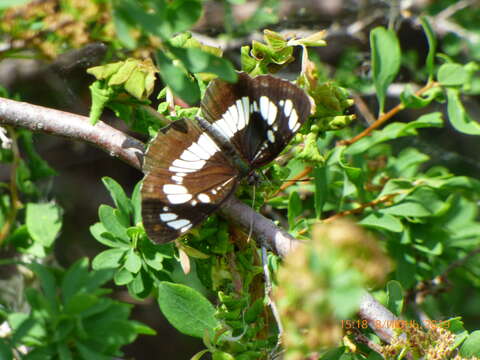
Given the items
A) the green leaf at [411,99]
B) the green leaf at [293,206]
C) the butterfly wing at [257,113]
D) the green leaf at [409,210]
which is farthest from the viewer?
the green leaf at [411,99]

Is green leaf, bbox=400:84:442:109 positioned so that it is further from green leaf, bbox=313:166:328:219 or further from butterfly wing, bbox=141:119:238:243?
butterfly wing, bbox=141:119:238:243

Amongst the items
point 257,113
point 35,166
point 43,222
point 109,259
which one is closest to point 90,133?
point 109,259

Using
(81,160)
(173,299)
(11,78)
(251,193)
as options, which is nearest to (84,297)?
(173,299)

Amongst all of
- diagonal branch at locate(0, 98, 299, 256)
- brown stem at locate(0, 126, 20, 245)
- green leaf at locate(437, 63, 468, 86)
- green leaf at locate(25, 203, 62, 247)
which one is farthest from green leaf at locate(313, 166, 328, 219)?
brown stem at locate(0, 126, 20, 245)

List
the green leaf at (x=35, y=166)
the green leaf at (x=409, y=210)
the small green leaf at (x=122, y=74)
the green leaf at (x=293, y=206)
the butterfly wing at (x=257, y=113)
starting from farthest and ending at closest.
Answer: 1. the green leaf at (x=35, y=166)
2. the green leaf at (x=409, y=210)
3. the green leaf at (x=293, y=206)
4. the butterfly wing at (x=257, y=113)
5. the small green leaf at (x=122, y=74)

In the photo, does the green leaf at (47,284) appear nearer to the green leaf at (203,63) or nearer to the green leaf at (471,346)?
the green leaf at (203,63)

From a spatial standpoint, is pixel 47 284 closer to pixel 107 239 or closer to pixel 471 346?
pixel 107 239

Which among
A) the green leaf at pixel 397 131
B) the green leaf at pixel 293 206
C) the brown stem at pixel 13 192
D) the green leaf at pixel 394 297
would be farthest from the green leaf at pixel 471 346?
the brown stem at pixel 13 192
